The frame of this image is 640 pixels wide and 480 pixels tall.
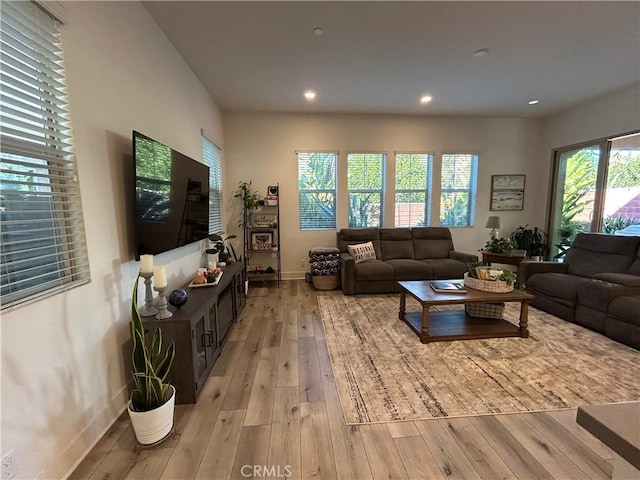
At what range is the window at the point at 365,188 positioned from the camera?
5.06m

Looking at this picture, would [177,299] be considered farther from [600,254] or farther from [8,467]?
[600,254]

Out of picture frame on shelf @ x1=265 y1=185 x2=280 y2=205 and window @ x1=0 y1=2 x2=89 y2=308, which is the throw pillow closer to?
picture frame on shelf @ x1=265 y1=185 x2=280 y2=205

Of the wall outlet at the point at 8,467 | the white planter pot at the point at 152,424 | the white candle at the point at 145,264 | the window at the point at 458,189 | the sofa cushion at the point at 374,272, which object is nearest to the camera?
the wall outlet at the point at 8,467

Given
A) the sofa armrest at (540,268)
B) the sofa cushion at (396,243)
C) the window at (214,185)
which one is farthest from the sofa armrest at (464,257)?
the window at (214,185)

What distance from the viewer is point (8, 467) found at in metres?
1.13

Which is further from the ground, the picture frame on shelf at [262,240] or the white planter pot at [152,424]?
the picture frame on shelf at [262,240]

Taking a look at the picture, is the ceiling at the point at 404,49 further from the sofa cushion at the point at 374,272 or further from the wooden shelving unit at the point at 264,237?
the sofa cushion at the point at 374,272

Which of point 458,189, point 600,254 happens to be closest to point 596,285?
point 600,254

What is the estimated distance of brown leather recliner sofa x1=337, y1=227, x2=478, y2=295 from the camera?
4141 mm

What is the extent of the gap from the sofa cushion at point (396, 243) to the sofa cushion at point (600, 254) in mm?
2112

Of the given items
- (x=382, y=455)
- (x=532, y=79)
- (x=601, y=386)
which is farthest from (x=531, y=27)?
(x=382, y=455)

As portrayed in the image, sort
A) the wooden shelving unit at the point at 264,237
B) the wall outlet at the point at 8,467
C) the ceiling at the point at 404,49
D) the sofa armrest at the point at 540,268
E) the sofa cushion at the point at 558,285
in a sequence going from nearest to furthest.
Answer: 1. the wall outlet at the point at 8,467
2. the ceiling at the point at 404,49
3. the sofa cushion at the point at 558,285
4. the sofa armrest at the point at 540,268
5. the wooden shelving unit at the point at 264,237

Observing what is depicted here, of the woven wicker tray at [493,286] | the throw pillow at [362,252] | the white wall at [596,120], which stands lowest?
the woven wicker tray at [493,286]

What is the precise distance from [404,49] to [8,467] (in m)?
3.92
